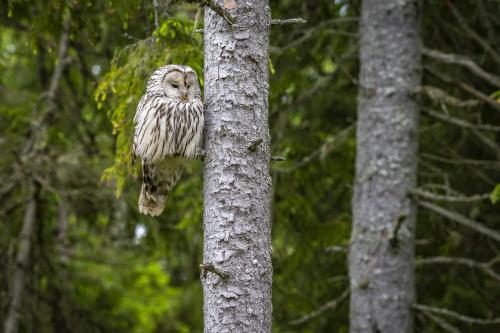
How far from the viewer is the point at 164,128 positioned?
456 cm

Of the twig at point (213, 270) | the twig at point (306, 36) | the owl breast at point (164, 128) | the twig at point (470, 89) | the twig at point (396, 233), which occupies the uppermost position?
the twig at point (306, 36)

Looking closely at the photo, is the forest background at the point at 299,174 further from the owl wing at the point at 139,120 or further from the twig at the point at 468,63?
the owl wing at the point at 139,120

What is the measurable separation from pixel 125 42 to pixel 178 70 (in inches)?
69.1

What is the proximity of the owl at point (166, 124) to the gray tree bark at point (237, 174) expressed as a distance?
1.08 ft

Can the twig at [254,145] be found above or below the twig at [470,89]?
below

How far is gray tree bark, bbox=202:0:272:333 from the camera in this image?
382cm

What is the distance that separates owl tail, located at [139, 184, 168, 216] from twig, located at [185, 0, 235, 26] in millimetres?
1357

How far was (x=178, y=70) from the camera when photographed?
4609 millimetres

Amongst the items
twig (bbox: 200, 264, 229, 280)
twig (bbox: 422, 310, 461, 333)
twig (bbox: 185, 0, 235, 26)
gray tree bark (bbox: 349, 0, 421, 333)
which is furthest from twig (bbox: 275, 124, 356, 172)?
twig (bbox: 200, 264, 229, 280)

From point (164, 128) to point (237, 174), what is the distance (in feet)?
2.69

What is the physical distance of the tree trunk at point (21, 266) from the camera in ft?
26.3

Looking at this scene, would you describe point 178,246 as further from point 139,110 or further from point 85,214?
point 139,110

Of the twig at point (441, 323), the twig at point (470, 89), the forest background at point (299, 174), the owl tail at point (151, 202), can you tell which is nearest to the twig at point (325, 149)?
the forest background at point (299, 174)

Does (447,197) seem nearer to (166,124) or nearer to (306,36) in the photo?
(306,36)
